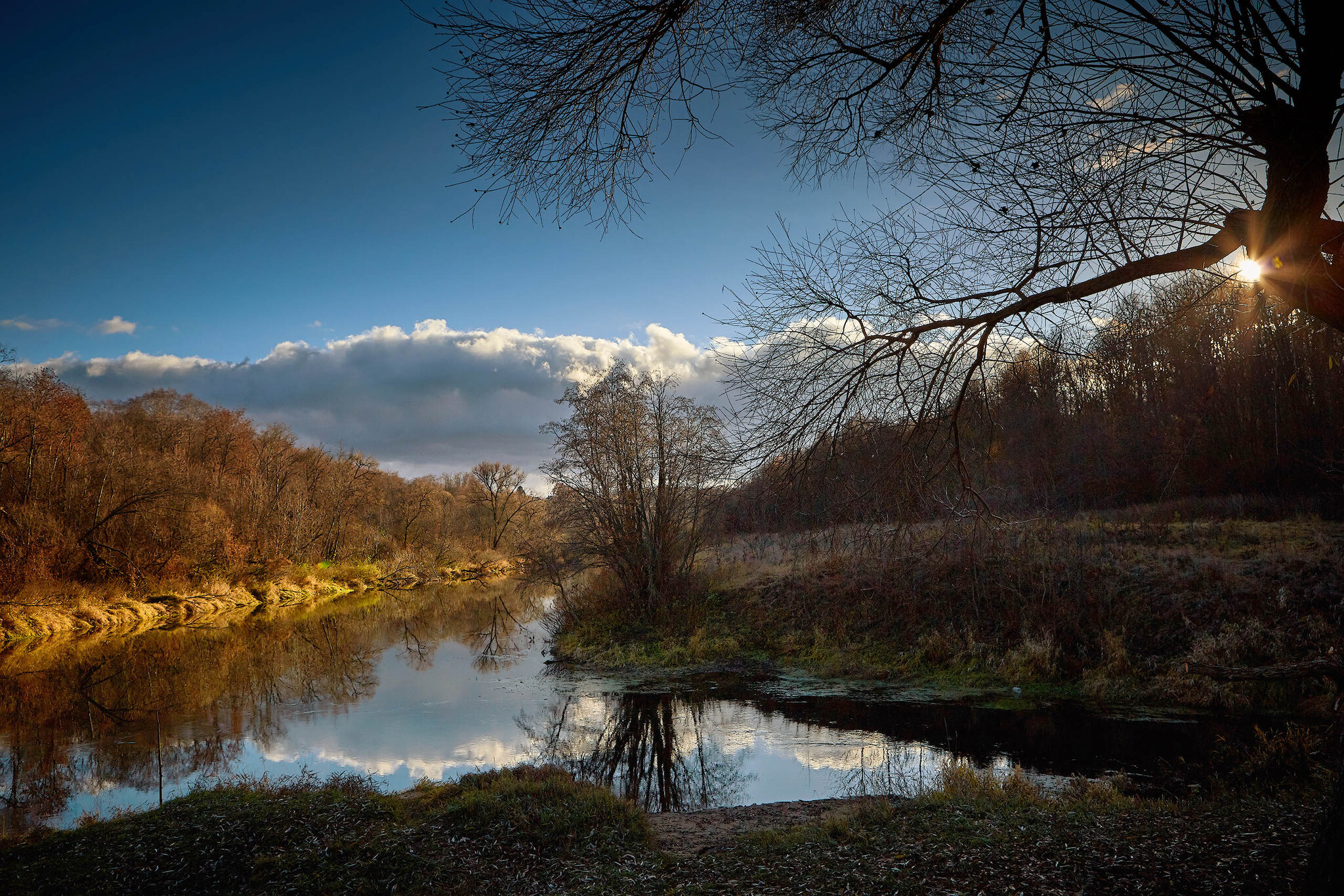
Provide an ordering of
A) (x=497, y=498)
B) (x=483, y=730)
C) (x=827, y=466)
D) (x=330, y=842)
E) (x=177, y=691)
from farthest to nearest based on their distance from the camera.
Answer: (x=497, y=498), (x=177, y=691), (x=483, y=730), (x=330, y=842), (x=827, y=466)

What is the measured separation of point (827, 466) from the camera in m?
4.80

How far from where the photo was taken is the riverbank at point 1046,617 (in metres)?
12.5

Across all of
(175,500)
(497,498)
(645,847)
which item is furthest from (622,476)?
(497,498)

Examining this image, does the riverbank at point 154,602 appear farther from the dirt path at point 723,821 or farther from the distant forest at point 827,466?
the dirt path at point 723,821

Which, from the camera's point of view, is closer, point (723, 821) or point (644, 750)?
point (723, 821)

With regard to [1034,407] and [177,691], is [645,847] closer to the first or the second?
[1034,407]

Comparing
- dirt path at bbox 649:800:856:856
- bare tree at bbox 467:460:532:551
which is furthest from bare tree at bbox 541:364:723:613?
bare tree at bbox 467:460:532:551

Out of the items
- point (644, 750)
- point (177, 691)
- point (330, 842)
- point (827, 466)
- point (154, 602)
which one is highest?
point (827, 466)

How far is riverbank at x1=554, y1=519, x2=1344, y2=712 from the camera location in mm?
12500

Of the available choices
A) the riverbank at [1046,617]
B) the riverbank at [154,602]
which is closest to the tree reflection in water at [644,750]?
the riverbank at [1046,617]

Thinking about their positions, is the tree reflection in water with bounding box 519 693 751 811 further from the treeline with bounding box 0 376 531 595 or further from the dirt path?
the treeline with bounding box 0 376 531 595

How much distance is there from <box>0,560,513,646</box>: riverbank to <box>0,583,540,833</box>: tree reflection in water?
1.16 meters

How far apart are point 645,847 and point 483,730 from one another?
23.4 ft

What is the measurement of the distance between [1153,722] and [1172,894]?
9.33 metres
